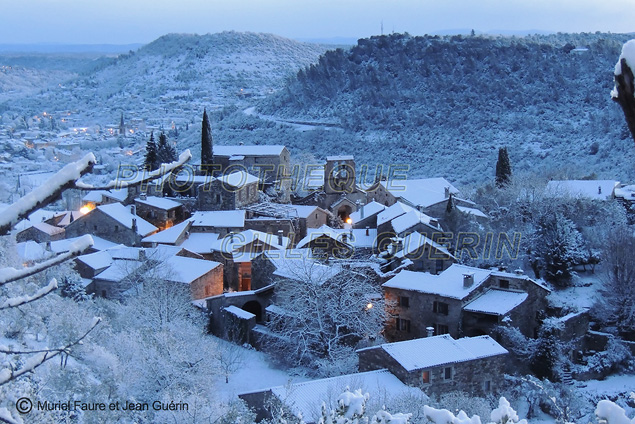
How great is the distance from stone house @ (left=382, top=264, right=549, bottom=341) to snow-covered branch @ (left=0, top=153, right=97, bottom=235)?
22280 millimetres

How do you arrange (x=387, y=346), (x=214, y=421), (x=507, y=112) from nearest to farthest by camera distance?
(x=214, y=421) → (x=387, y=346) → (x=507, y=112)

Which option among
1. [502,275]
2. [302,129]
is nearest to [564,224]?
[502,275]

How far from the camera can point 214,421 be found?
1559cm

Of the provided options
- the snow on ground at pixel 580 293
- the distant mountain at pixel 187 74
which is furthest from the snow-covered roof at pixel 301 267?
the distant mountain at pixel 187 74

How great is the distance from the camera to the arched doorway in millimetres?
27859

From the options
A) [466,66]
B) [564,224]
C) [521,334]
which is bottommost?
[521,334]

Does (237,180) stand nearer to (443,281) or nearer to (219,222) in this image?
(219,222)

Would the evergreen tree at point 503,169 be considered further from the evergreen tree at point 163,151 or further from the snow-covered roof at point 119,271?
the snow-covered roof at point 119,271

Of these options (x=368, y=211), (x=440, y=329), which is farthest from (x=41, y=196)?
(x=368, y=211)

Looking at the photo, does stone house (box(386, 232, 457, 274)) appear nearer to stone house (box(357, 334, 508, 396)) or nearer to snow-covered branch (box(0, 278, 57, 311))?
stone house (box(357, 334, 508, 396))

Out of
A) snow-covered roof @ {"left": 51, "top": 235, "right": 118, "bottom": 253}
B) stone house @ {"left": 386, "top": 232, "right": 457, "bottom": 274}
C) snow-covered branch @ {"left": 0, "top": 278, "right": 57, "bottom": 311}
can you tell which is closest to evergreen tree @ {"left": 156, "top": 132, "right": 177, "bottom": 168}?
snow-covered roof @ {"left": 51, "top": 235, "right": 118, "bottom": 253}

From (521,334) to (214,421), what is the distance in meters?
12.5

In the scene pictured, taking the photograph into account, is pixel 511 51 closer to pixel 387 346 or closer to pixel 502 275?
pixel 502 275

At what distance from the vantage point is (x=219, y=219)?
3416 cm
